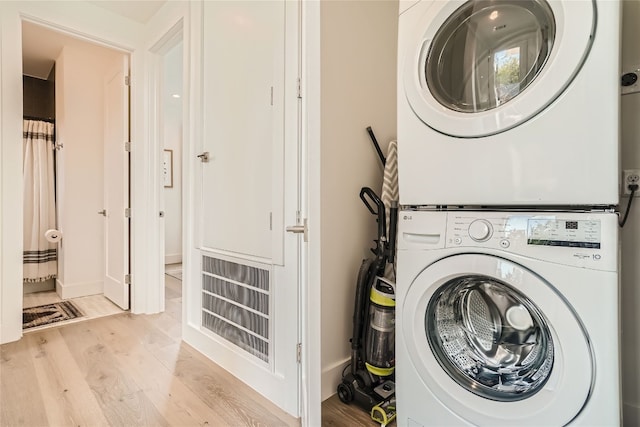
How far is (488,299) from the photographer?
1.08m

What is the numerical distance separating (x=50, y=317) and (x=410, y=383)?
284cm

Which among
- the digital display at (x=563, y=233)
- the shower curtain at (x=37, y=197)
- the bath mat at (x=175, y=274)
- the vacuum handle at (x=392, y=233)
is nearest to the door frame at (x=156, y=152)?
the bath mat at (x=175, y=274)

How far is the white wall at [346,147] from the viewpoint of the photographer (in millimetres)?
1528

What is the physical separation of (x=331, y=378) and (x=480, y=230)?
41.2 inches

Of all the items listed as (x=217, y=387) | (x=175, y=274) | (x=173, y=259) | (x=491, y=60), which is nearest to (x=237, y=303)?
(x=217, y=387)

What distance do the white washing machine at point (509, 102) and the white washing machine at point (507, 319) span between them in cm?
9

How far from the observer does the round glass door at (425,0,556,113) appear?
0.98 meters

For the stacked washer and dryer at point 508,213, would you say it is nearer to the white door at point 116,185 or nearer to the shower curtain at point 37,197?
the white door at point 116,185

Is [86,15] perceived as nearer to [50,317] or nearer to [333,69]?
[333,69]

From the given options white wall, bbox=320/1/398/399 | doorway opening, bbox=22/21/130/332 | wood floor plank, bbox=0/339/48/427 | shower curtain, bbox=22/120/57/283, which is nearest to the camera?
wood floor plank, bbox=0/339/48/427

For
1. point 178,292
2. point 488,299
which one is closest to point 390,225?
point 488,299

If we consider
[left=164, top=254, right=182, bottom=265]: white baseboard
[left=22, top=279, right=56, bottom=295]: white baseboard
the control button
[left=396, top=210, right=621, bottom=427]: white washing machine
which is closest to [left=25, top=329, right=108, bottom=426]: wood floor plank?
[left=396, top=210, right=621, bottom=427]: white washing machine

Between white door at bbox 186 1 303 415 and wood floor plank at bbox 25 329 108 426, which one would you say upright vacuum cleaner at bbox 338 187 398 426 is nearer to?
white door at bbox 186 1 303 415

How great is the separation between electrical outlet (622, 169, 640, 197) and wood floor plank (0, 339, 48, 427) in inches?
94.6
